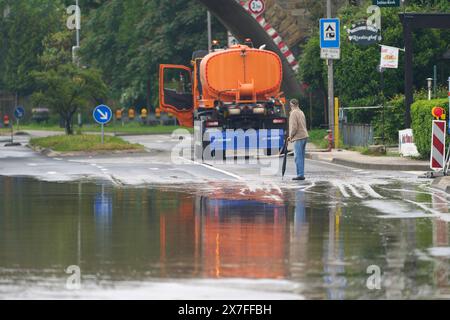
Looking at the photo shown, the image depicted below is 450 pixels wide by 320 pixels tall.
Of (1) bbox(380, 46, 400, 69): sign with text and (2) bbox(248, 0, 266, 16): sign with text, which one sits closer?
(1) bbox(380, 46, 400, 69): sign with text

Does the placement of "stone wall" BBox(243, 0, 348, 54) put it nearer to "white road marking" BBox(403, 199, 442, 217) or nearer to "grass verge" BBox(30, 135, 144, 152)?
"grass verge" BBox(30, 135, 144, 152)

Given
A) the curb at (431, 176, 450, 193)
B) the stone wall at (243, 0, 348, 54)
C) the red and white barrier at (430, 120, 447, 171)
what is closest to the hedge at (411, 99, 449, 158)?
the red and white barrier at (430, 120, 447, 171)

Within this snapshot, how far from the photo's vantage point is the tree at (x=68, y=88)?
5147 cm

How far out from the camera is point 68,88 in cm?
5184

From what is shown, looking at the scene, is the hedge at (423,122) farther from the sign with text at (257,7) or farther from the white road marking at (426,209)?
the sign with text at (257,7)

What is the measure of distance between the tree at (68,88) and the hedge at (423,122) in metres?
22.4

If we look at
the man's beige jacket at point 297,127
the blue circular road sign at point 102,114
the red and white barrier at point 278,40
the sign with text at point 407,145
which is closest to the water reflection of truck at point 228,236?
the man's beige jacket at point 297,127

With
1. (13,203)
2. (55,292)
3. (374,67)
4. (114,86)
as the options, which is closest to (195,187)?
(13,203)

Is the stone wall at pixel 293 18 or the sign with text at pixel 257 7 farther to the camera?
the stone wall at pixel 293 18

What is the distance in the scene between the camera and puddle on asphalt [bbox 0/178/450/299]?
1151 cm

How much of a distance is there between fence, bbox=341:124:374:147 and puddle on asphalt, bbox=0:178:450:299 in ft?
55.7

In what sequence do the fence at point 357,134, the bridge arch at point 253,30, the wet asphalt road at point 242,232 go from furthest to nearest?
the bridge arch at point 253,30 < the fence at point 357,134 < the wet asphalt road at point 242,232

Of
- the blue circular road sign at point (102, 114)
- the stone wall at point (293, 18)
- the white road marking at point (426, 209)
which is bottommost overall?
the white road marking at point (426, 209)

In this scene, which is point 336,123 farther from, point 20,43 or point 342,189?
point 20,43
